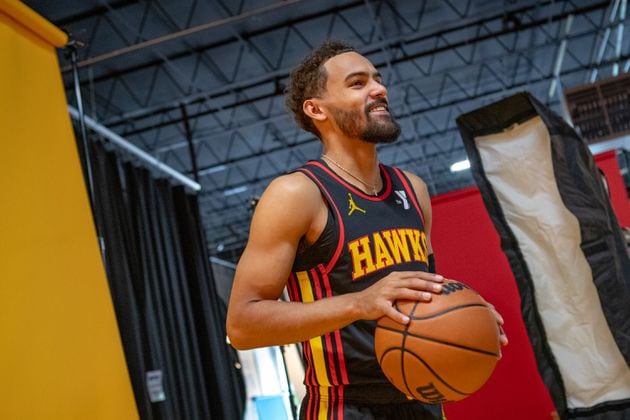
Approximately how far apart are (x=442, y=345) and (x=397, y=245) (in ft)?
1.42

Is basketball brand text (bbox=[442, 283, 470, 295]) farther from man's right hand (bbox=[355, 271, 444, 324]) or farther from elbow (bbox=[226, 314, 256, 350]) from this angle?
elbow (bbox=[226, 314, 256, 350])

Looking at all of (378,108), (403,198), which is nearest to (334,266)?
(403,198)

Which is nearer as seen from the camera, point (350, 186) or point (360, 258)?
point (360, 258)

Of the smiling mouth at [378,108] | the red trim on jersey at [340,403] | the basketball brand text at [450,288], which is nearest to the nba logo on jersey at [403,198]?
the smiling mouth at [378,108]

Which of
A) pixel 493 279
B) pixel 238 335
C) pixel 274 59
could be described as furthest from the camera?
pixel 274 59

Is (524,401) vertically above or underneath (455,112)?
underneath

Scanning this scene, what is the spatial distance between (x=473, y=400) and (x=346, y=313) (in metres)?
3.35

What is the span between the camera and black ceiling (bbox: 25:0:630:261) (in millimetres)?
9992

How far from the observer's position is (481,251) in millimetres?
4785

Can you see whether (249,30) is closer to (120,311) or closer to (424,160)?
(120,311)

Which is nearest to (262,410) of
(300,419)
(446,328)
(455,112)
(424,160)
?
(300,419)

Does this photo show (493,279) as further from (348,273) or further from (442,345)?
(442,345)

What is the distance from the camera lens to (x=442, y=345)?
174 centimetres

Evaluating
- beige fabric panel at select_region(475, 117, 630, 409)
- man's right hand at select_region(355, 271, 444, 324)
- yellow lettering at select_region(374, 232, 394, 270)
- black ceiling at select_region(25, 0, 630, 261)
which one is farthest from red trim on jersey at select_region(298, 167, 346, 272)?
black ceiling at select_region(25, 0, 630, 261)
